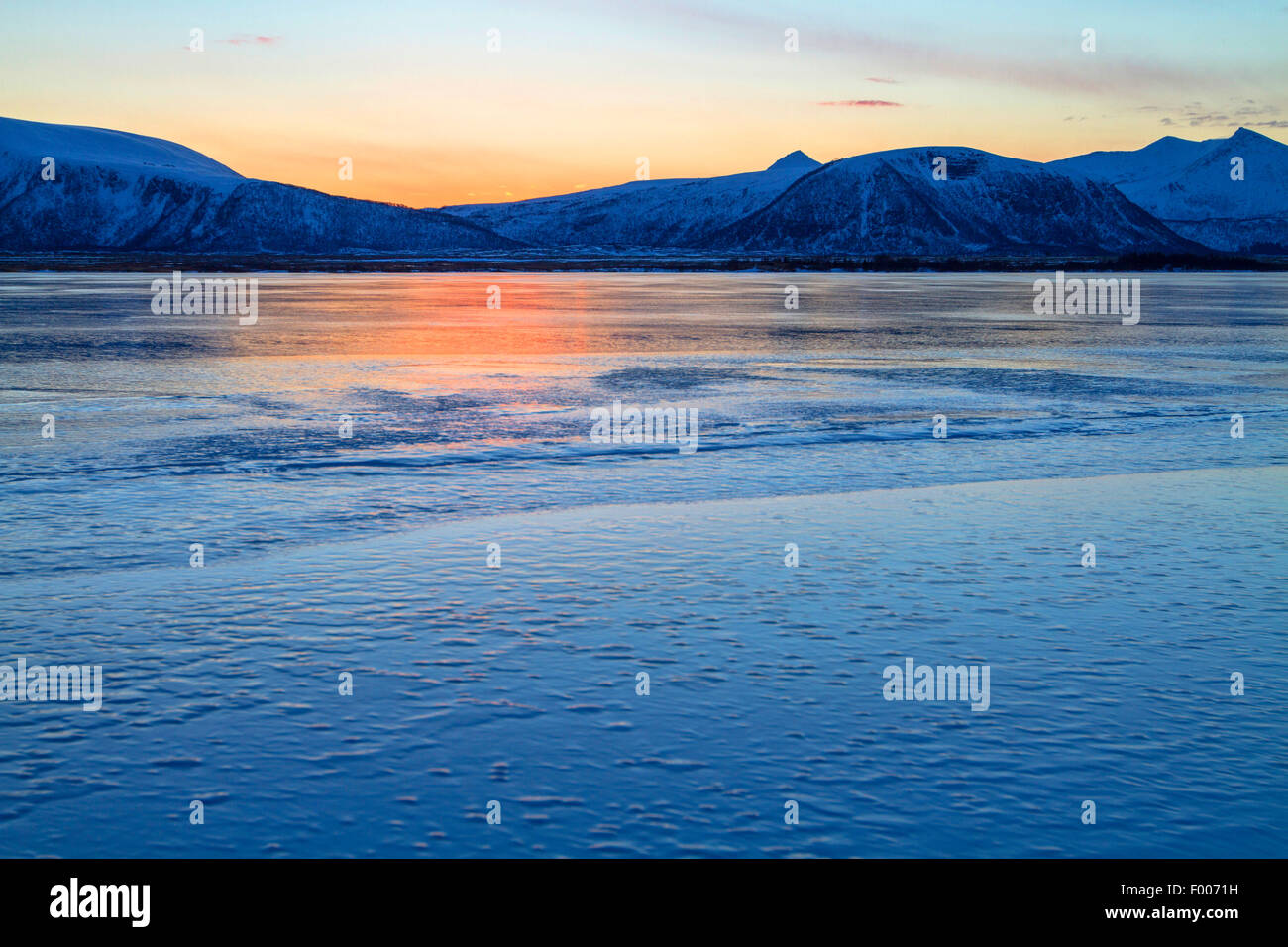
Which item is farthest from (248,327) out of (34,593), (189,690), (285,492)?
(189,690)

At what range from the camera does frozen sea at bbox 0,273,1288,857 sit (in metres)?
6.25

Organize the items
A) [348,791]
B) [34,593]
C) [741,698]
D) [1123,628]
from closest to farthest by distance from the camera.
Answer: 1. [348,791]
2. [741,698]
3. [1123,628]
4. [34,593]

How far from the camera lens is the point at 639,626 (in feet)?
30.6

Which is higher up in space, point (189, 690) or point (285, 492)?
point (285, 492)

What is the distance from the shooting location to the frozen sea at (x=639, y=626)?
20.5 feet

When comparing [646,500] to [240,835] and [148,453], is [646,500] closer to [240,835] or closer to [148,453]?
[148,453]

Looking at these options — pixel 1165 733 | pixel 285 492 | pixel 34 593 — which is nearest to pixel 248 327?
pixel 285 492

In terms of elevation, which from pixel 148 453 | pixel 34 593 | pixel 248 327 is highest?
pixel 248 327

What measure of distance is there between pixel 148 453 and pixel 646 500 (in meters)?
7.20

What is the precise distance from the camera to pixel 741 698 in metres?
7.83

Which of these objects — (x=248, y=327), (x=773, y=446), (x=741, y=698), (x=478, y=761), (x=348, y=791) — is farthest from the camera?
(x=248, y=327)

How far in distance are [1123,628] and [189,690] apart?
6.79 metres
